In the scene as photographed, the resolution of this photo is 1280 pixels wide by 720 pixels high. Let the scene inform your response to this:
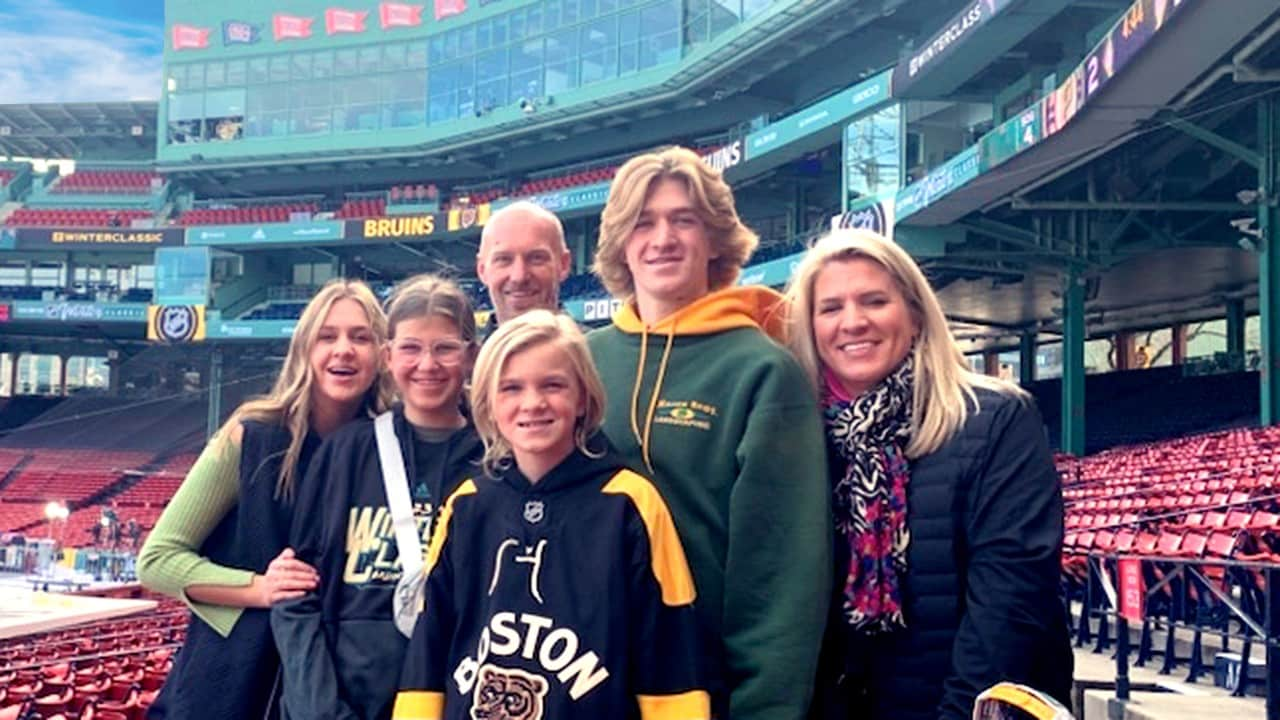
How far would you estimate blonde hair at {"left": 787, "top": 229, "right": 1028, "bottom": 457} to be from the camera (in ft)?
8.57

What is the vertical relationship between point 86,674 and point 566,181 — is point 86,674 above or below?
below

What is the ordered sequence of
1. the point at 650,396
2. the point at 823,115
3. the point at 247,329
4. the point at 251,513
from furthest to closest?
the point at 247,329 < the point at 823,115 < the point at 251,513 < the point at 650,396

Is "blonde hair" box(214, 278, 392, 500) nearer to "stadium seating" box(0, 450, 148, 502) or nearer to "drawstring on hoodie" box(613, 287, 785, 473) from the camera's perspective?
"drawstring on hoodie" box(613, 287, 785, 473)

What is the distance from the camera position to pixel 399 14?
4144cm

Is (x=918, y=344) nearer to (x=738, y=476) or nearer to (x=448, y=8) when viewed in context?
(x=738, y=476)

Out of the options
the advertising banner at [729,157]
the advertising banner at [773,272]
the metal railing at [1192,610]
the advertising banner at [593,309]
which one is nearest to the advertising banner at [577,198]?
the advertising banner at [593,309]

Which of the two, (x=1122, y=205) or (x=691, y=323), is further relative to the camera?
(x=1122, y=205)

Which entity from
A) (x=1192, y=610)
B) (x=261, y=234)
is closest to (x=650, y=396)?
(x=1192, y=610)

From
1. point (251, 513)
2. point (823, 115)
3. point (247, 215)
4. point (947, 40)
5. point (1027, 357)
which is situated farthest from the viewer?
point (247, 215)

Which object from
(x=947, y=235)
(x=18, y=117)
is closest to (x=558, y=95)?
(x=947, y=235)

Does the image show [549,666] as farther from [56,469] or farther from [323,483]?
[56,469]

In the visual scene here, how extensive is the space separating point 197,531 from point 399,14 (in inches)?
1607

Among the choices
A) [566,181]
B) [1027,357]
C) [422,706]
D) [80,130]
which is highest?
[80,130]

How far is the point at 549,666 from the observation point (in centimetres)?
236
